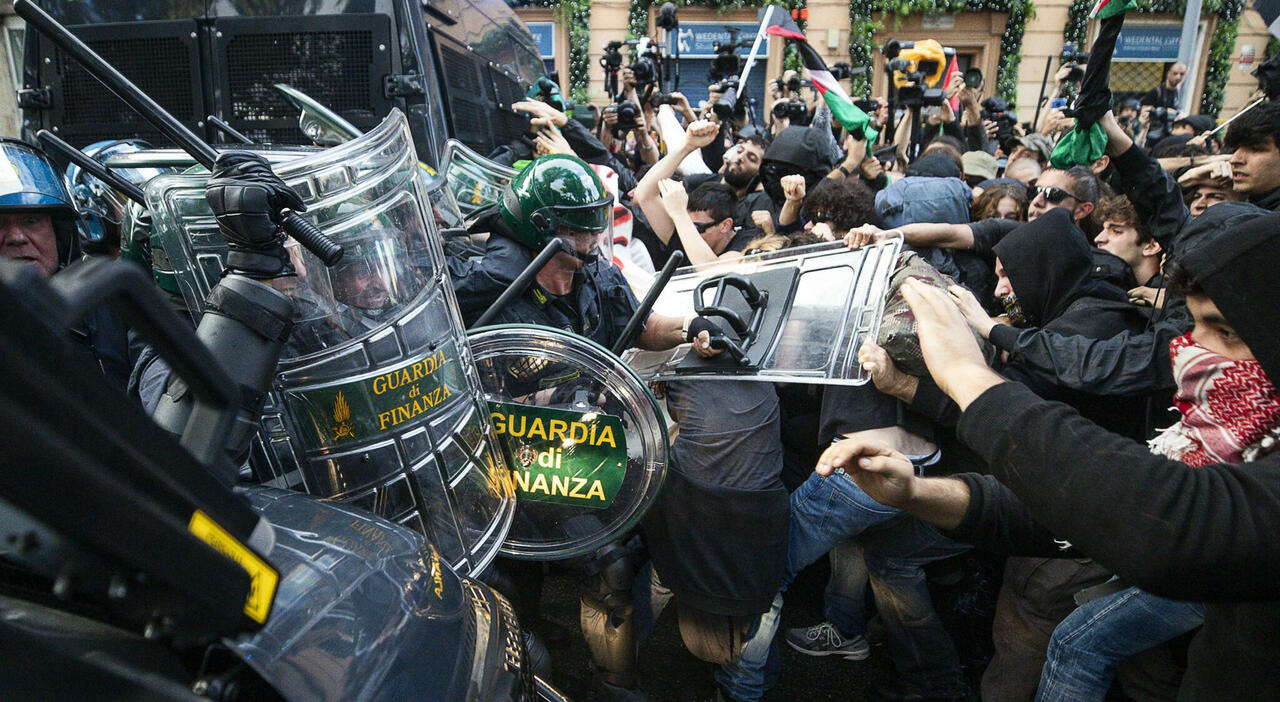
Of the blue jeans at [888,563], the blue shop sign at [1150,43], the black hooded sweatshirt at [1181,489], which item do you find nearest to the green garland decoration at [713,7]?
the blue shop sign at [1150,43]

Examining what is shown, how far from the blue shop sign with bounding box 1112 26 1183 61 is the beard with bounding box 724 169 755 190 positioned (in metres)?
17.1

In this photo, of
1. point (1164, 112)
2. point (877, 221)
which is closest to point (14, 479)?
point (877, 221)

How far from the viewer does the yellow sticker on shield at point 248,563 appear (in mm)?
853

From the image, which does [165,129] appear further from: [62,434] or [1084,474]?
[1084,474]

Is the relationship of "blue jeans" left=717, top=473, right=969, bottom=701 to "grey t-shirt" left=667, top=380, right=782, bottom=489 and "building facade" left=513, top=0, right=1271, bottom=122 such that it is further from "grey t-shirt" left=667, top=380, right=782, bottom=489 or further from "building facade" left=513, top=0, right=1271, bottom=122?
"building facade" left=513, top=0, right=1271, bottom=122

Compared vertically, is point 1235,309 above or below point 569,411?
above

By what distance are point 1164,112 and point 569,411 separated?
34.5 feet

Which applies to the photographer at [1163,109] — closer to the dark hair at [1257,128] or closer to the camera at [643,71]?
the camera at [643,71]

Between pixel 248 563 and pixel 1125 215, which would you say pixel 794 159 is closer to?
pixel 1125 215

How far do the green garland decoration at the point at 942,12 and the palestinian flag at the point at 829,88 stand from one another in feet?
36.9

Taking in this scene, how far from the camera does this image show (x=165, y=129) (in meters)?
1.60

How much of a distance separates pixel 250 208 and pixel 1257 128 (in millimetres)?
3510

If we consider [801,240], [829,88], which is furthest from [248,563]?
[829,88]

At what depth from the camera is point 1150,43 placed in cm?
1805
